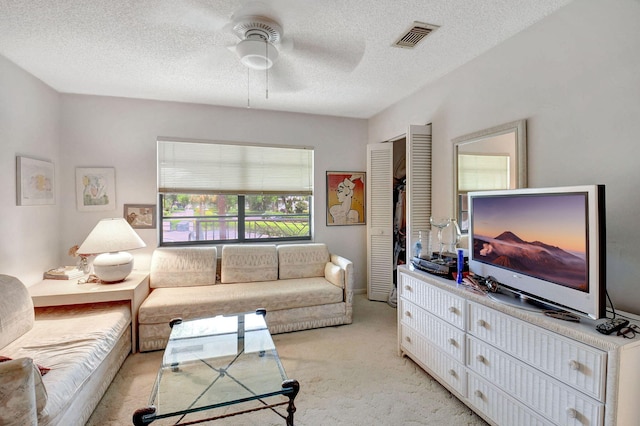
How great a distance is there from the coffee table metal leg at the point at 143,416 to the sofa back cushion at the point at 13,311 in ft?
3.95

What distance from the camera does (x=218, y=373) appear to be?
6.11ft

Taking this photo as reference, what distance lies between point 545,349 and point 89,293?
10.5 feet

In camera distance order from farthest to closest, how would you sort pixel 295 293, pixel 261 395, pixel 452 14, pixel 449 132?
1. pixel 295 293
2. pixel 449 132
3. pixel 452 14
4. pixel 261 395

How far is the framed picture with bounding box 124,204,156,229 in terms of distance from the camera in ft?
11.3

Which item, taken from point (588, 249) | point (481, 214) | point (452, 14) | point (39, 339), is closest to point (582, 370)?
point (588, 249)

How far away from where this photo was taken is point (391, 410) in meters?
1.92

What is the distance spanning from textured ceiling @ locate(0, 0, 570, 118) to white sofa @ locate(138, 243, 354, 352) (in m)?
1.86

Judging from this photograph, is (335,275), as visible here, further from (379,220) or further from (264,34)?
→ (264,34)

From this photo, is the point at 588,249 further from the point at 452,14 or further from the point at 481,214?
the point at 452,14

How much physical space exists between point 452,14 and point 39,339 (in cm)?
343

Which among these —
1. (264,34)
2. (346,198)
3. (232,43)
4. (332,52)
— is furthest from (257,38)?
(346,198)

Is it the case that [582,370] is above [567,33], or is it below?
below

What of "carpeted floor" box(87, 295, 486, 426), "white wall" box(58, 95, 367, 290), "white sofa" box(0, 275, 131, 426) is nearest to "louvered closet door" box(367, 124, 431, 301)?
"white wall" box(58, 95, 367, 290)

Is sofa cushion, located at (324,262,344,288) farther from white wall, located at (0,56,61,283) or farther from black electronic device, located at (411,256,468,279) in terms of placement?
white wall, located at (0,56,61,283)
